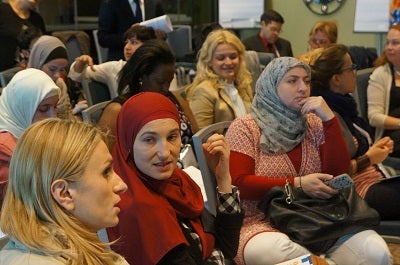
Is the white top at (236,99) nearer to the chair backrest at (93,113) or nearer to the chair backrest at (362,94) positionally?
the chair backrest at (362,94)

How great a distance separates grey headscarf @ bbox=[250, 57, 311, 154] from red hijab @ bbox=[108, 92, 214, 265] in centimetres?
50

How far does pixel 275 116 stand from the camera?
257 cm

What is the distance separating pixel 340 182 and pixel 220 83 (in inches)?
56.4

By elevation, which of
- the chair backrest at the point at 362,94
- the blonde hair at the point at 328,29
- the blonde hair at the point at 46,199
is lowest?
the chair backrest at the point at 362,94

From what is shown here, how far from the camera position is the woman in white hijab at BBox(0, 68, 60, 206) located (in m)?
2.43

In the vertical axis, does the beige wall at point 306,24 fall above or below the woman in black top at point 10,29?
below

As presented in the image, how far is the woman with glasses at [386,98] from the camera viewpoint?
374 centimetres

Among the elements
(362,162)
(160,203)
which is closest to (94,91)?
(362,162)

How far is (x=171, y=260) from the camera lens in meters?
1.88

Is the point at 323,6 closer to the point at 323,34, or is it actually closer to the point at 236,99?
the point at 323,34

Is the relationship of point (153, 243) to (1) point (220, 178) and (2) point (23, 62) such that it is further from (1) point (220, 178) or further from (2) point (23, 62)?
(2) point (23, 62)

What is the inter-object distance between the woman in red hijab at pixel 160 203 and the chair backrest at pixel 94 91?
73.6 inches

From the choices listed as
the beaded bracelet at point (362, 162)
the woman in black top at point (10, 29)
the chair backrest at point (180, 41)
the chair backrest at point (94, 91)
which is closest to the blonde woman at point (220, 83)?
the chair backrest at point (94, 91)

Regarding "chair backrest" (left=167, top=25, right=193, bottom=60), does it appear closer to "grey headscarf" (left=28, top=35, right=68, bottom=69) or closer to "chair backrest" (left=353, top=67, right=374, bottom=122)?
"chair backrest" (left=353, top=67, right=374, bottom=122)
